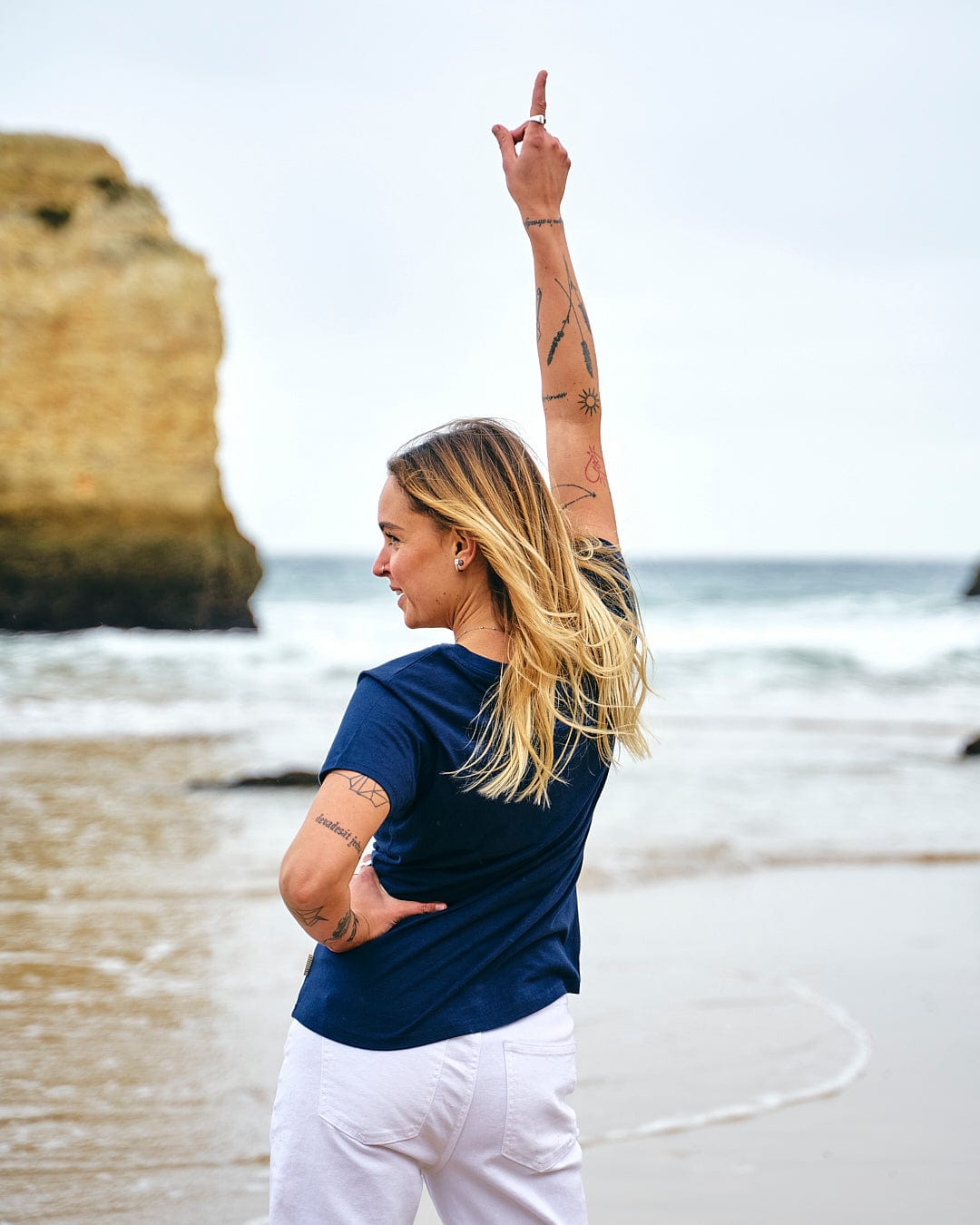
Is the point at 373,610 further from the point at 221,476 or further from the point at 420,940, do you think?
the point at 420,940

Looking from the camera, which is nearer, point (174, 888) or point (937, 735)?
point (174, 888)

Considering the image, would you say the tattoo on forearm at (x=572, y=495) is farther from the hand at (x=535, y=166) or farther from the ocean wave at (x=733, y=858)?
the ocean wave at (x=733, y=858)

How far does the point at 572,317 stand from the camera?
1904mm

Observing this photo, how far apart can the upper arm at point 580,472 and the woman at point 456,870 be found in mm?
255

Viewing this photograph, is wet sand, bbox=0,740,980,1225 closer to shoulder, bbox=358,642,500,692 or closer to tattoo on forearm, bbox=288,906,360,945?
tattoo on forearm, bbox=288,906,360,945

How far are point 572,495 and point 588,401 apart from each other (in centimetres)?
18

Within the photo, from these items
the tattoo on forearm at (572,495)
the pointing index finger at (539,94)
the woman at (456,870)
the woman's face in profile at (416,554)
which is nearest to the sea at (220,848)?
the tattoo on forearm at (572,495)

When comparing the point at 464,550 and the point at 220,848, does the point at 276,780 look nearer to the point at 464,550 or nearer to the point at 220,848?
the point at 220,848

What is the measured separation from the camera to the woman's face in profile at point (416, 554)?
1.52m

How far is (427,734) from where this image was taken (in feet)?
4.60

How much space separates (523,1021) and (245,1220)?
1.75 meters

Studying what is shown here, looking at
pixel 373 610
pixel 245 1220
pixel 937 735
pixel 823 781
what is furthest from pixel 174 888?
pixel 373 610

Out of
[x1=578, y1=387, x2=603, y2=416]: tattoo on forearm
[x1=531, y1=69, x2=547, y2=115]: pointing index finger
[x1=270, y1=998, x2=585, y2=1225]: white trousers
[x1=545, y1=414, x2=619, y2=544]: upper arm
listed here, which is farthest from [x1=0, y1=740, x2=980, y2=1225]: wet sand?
[x1=531, y1=69, x2=547, y2=115]: pointing index finger

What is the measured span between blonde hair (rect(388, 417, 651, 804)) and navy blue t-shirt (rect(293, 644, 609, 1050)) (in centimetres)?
3
